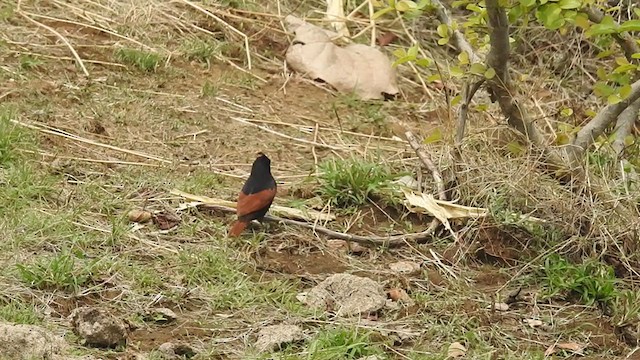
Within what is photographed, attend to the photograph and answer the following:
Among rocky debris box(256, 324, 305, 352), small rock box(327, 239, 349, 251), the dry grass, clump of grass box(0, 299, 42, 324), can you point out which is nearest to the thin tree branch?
the dry grass

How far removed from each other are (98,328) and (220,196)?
4.84ft

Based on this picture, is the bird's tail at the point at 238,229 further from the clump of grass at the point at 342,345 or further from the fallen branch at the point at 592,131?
the fallen branch at the point at 592,131

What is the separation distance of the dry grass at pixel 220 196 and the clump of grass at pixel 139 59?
13 millimetres

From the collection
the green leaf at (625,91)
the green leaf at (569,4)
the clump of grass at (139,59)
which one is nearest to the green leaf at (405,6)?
the green leaf at (569,4)

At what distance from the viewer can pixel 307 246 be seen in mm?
4422

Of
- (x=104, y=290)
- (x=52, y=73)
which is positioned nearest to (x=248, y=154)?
(x=52, y=73)

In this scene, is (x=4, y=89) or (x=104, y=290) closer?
(x=104, y=290)

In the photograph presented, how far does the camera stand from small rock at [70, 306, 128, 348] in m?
3.40

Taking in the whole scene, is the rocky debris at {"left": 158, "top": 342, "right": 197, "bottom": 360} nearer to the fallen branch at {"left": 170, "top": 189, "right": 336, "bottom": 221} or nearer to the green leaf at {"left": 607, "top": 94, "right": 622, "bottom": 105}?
the fallen branch at {"left": 170, "top": 189, "right": 336, "bottom": 221}

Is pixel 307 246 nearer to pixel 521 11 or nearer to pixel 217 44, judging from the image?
pixel 521 11

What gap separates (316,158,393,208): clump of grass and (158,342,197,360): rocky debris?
1.44 metres

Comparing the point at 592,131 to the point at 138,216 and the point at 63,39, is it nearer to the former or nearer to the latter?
the point at 138,216

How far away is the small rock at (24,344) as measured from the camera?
126 inches

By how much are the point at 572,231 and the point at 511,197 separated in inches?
13.4
